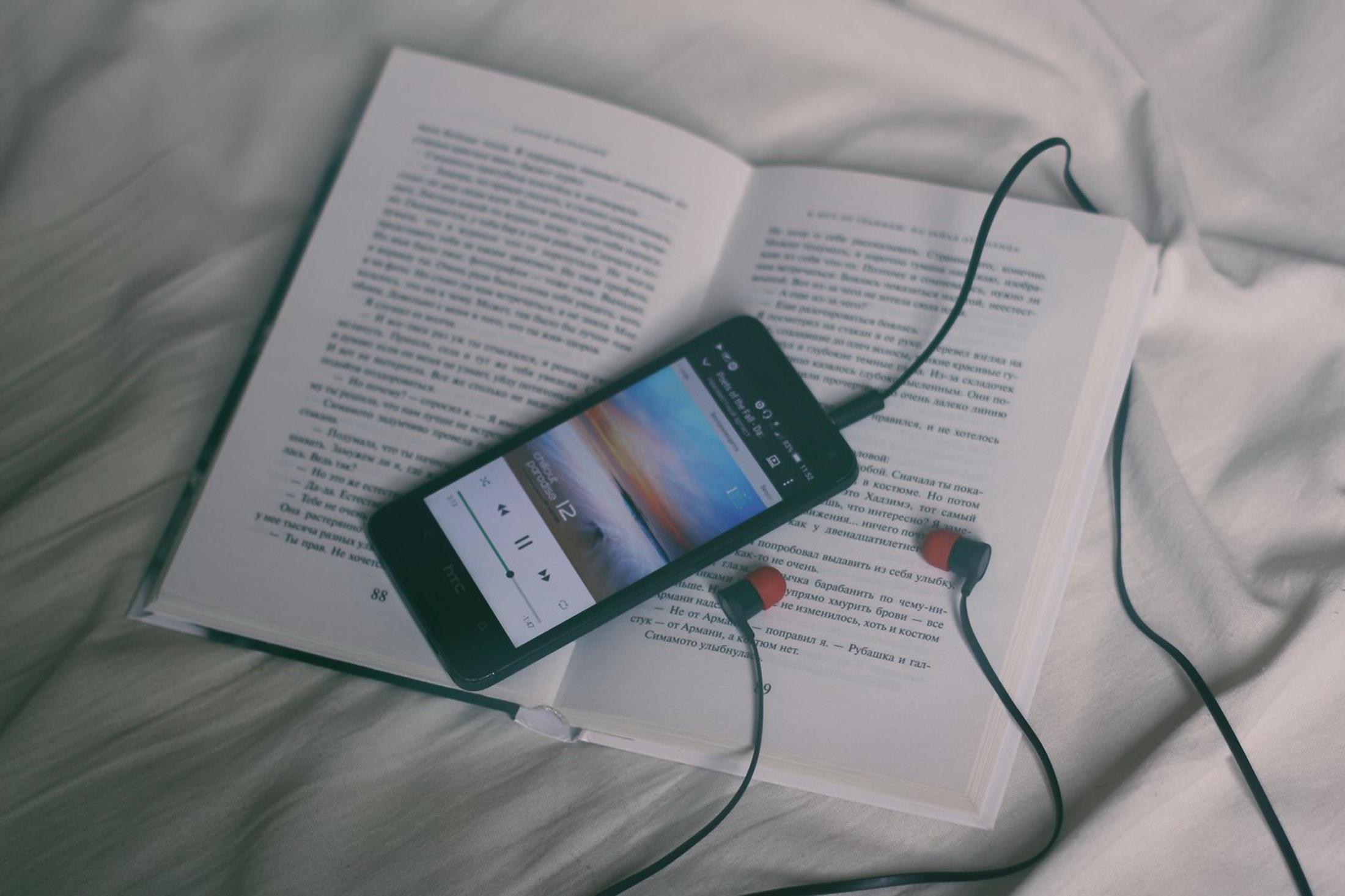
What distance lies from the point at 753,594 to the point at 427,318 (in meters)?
0.25

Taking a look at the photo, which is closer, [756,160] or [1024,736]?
[1024,736]

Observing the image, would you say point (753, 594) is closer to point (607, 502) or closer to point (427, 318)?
point (607, 502)

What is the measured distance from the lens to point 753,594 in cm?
54

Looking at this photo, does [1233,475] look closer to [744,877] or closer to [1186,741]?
[1186,741]

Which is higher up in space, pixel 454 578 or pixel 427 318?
pixel 427 318

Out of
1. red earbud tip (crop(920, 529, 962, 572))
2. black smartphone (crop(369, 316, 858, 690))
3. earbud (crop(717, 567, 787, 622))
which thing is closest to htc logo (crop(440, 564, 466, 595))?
black smartphone (crop(369, 316, 858, 690))

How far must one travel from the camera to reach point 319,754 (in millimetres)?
547

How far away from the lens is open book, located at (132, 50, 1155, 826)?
1.77 ft

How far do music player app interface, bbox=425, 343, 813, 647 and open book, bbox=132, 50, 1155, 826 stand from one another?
27 mm

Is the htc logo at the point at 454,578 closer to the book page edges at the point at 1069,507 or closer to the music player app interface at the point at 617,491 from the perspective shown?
the music player app interface at the point at 617,491

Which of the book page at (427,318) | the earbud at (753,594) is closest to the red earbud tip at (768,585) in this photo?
the earbud at (753,594)

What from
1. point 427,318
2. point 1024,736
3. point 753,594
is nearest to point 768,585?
point 753,594

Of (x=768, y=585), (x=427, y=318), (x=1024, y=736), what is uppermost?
(x=427, y=318)

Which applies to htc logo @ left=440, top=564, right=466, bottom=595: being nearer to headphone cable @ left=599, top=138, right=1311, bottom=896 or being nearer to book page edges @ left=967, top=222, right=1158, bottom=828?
headphone cable @ left=599, top=138, right=1311, bottom=896
